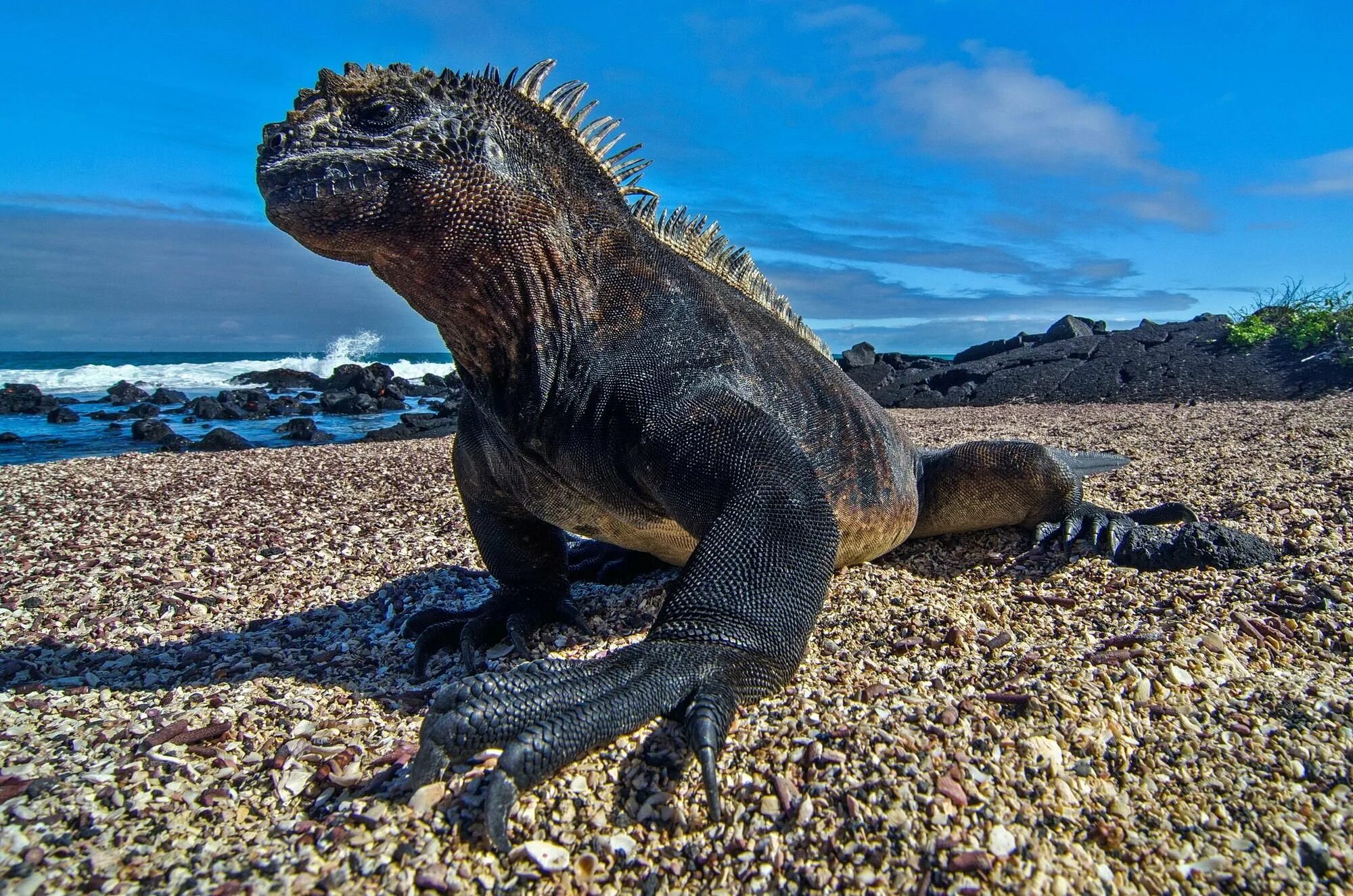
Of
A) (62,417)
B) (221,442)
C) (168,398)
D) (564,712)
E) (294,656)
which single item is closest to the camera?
(564,712)

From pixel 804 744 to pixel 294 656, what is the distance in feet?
7.20

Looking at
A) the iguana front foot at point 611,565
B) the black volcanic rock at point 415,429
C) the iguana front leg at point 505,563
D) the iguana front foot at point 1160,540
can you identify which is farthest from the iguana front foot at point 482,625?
the black volcanic rock at point 415,429

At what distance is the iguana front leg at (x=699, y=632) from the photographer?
6.00ft

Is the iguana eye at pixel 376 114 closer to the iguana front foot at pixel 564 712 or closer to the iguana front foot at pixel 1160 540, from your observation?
the iguana front foot at pixel 564 712

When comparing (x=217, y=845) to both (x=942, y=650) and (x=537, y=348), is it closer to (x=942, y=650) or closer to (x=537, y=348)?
(x=537, y=348)

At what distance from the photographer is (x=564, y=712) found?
187 centimetres

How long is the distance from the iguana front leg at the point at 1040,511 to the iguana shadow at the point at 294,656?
5.37 ft

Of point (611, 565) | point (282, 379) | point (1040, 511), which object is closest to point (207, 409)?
point (282, 379)

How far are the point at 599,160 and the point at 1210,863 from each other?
2.76 meters

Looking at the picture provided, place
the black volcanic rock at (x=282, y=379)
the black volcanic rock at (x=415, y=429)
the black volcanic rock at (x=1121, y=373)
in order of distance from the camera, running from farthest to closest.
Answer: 1. the black volcanic rock at (x=282, y=379)
2. the black volcanic rock at (x=415, y=429)
3. the black volcanic rock at (x=1121, y=373)

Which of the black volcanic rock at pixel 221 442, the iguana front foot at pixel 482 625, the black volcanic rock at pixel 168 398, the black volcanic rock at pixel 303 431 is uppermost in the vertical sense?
the black volcanic rock at pixel 168 398

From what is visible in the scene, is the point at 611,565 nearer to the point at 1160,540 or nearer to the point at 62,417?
the point at 1160,540

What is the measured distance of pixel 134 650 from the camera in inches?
131

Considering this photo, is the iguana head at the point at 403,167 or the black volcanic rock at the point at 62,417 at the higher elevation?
the iguana head at the point at 403,167
